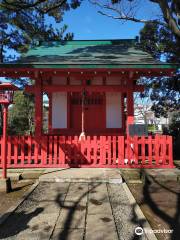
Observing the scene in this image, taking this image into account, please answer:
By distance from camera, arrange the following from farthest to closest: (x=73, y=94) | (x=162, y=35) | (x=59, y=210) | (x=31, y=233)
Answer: (x=162, y=35) < (x=73, y=94) < (x=59, y=210) < (x=31, y=233)

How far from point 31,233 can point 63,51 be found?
9.83 meters

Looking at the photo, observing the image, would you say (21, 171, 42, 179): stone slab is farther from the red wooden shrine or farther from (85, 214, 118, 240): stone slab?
(85, 214, 118, 240): stone slab

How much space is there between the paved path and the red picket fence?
2220 mm

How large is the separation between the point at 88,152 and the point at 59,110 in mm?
3646

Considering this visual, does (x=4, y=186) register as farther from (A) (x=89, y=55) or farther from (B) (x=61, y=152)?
(A) (x=89, y=55)

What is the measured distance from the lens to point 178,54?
16281 millimetres

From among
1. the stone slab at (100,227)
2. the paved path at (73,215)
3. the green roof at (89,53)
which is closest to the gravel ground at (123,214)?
the paved path at (73,215)

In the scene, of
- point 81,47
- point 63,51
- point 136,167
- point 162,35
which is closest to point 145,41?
point 162,35

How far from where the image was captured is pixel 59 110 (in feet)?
40.1

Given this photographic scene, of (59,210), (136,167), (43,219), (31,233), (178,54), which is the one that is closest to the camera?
(31,233)

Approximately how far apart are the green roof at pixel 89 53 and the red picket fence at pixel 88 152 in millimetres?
2732

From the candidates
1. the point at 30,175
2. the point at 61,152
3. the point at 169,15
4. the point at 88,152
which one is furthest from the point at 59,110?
the point at 169,15

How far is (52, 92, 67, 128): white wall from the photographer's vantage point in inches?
480

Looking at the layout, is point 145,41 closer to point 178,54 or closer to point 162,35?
point 162,35
